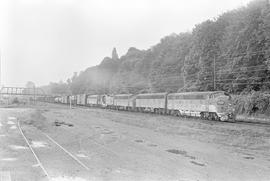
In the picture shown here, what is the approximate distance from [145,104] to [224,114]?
21.4 metres

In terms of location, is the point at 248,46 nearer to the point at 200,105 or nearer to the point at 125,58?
the point at 200,105

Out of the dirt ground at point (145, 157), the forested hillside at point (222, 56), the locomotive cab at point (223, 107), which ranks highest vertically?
the forested hillside at point (222, 56)

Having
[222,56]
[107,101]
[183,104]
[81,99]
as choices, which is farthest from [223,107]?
[81,99]

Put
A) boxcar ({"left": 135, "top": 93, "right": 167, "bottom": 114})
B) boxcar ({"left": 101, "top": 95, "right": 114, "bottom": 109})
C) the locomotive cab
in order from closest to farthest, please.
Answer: the locomotive cab, boxcar ({"left": 135, "top": 93, "right": 167, "bottom": 114}), boxcar ({"left": 101, "top": 95, "right": 114, "bottom": 109})

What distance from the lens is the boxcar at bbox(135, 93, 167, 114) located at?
45.2 meters

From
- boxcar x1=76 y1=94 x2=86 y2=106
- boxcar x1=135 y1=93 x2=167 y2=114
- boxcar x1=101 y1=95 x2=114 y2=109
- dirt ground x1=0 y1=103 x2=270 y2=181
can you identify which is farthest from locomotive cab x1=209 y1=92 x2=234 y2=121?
boxcar x1=76 y1=94 x2=86 y2=106

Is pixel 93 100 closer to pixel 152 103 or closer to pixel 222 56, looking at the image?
pixel 152 103

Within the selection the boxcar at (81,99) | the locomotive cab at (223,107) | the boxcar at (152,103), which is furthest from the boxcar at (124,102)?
the boxcar at (81,99)

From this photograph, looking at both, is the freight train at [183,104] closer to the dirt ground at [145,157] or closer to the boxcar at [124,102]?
the boxcar at [124,102]

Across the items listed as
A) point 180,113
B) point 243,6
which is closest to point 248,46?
point 243,6

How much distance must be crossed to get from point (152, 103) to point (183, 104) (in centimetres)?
1068

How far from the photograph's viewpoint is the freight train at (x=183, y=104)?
103ft

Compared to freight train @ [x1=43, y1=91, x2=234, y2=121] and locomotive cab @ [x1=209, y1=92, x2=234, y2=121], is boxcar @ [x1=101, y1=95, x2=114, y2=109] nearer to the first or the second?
freight train @ [x1=43, y1=91, x2=234, y2=121]

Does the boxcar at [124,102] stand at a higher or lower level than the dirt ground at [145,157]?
higher
